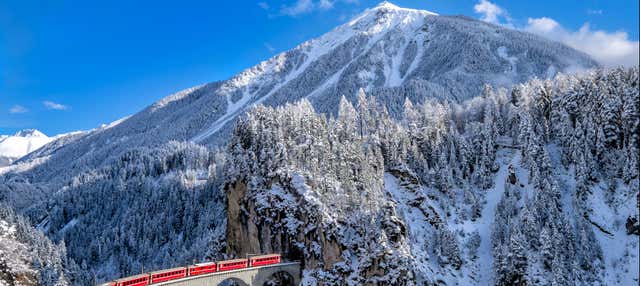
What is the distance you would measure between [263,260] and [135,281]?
58.9 ft

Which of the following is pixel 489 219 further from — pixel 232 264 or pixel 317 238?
pixel 232 264

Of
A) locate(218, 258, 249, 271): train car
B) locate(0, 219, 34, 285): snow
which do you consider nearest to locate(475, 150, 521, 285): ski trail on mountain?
locate(218, 258, 249, 271): train car

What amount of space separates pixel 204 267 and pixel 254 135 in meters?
26.5

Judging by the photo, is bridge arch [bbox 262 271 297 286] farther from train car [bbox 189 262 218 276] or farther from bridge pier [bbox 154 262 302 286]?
train car [bbox 189 262 218 276]

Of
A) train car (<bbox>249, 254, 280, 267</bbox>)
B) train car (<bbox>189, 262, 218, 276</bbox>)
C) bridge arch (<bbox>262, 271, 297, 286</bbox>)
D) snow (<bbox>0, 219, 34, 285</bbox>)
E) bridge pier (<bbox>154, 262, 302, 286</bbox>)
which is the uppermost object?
snow (<bbox>0, 219, 34, 285</bbox>)

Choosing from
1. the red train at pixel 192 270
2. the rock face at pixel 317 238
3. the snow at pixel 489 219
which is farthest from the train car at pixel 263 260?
the snow at pixel 489 219

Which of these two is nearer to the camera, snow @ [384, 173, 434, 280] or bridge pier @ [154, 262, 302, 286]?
bridge pier @ [154, 262, 302, 286]

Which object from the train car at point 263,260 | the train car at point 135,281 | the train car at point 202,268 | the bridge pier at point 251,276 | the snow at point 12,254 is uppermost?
the snow at point 12,254

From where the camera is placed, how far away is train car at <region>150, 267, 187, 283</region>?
51500 millimetres

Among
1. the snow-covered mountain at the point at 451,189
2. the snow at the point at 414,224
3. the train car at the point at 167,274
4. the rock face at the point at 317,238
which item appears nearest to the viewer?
the train car at the point at 167,274

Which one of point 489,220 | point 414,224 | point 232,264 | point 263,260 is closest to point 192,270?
point 232,264

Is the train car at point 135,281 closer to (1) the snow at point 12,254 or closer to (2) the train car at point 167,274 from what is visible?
(2) the train car at point 167,274

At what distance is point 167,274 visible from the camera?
173 feet

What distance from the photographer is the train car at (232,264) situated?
193ft
